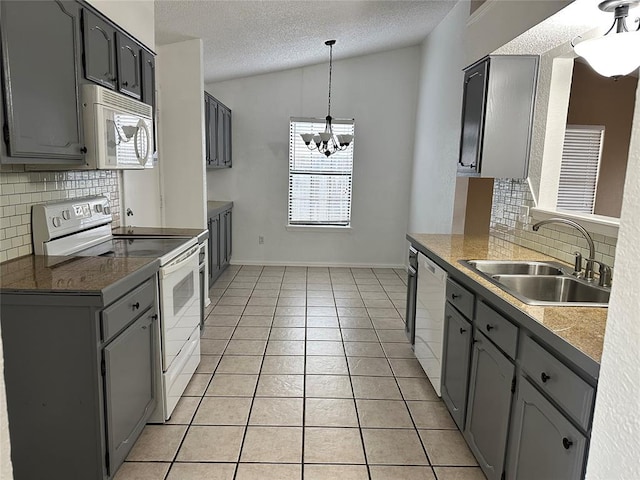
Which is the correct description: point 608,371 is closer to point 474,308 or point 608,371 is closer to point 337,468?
point 474,308

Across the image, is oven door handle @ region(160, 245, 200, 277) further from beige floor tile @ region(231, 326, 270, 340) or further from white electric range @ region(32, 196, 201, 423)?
beige floor tile @ region(231, 326, 270, 340)

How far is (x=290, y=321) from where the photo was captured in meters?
4.23

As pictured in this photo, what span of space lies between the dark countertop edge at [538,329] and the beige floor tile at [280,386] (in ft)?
4.11

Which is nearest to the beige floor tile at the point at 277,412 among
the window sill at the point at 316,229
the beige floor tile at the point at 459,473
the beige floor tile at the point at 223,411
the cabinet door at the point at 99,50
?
the beige floor tile at the point at 223,411

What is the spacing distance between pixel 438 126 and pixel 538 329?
4.07 m

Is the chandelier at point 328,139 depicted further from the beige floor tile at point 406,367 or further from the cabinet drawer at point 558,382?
the cabinet drawer at point 558,382

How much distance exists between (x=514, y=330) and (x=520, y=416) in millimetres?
310

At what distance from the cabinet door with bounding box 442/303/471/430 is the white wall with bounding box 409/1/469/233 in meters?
2.30

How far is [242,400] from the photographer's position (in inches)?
110

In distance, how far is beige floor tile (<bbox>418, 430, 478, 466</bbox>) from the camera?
225cm

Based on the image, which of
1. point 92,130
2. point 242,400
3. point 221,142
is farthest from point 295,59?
point 242,400

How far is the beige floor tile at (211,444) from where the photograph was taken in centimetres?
223

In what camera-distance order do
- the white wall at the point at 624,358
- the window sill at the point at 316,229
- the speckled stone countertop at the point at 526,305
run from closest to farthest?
the white wall at the point at 624,358 → the speckled stone countertop at the point at 526,305 → the window sill at the point at 316,229

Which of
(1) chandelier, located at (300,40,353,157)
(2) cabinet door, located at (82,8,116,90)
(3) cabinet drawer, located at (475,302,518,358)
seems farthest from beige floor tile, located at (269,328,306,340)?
(1) chandelier, located at (300,40,353,157)
